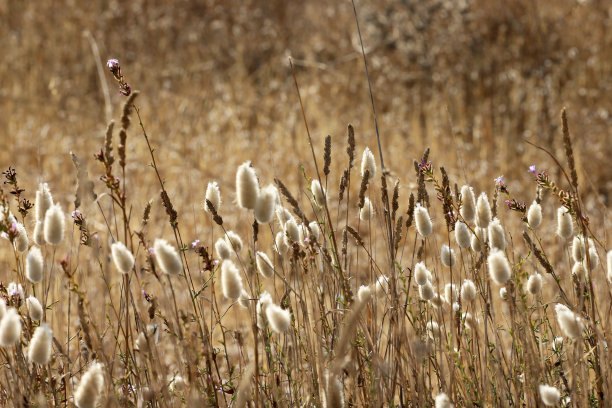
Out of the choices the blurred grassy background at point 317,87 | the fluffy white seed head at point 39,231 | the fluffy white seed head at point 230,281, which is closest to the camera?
the fluffy white seed head at point 230,281

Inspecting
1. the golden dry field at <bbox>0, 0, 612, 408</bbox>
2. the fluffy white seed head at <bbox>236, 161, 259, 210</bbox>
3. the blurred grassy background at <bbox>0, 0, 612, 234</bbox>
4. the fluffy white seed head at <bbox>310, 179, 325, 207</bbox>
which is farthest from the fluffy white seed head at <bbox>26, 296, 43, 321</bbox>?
the blurred grassy background at <bbox>0, 0, 612, 234</bbox>

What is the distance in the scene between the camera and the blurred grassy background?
18.8 feet

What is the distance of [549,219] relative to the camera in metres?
4.93

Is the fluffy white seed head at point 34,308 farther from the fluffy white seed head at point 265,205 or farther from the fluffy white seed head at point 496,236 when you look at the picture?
the fluffy white seed head at point 496,236

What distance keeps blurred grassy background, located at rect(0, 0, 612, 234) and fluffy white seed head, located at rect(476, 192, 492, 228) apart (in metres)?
2.82

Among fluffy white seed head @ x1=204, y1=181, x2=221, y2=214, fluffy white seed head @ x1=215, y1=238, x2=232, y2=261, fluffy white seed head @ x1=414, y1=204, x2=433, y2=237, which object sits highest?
fluffy white seed head @ x1=204, y1=181, x2=221, y2=214

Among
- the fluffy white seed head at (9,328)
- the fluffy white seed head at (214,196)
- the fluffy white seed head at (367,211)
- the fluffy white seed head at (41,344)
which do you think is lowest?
the fluffy white seed head at (41,344)

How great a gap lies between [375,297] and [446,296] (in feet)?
0.58

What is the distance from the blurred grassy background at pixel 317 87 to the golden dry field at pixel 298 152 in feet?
0.10

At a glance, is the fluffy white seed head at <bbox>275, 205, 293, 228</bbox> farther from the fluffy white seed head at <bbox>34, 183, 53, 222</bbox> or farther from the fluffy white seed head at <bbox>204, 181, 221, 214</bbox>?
the fluffy white seed head at <bbox>34, 183, 53, 222</bbox>

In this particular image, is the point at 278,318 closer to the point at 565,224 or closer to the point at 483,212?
the point at 483,212

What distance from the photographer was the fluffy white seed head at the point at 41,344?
1285 millimetres

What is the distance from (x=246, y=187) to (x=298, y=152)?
4132 millimetres

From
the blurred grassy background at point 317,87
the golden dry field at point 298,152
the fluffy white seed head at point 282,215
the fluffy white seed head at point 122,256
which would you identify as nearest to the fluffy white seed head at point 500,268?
the golden dry field at point 298,152
